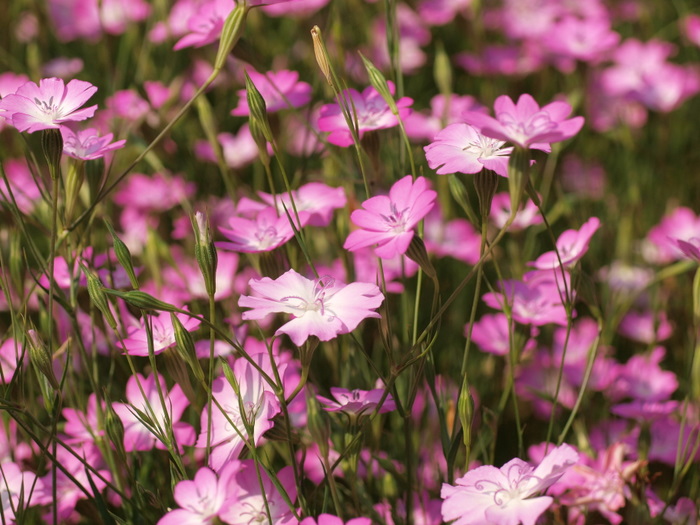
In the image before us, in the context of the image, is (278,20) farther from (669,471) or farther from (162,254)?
(669,471)

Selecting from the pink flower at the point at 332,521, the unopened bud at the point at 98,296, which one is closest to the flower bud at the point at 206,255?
the unopened bud at the point at 98,296

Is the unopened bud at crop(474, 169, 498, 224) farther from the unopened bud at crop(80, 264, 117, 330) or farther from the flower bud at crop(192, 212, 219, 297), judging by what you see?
the unopened bud at crop(80, 264, 117, 330)

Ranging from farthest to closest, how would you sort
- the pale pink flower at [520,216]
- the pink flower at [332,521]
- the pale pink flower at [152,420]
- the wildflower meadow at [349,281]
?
the pale pink flower at [520,216]
the pale pink flower at [152,420]
the wildflower meadow at [349,281]
the pink flower at [332,521]

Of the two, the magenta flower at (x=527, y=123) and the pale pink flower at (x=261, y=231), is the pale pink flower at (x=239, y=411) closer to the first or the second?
the pale pink flower at (x=261, y=231)

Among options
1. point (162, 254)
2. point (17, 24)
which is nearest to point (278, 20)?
point (17, 24)

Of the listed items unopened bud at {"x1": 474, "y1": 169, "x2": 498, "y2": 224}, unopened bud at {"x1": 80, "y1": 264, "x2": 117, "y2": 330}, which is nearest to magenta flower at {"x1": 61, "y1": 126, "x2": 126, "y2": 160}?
unopened bud at {"x1": 80, "y1": 264, "x2": 117, "y2": 330}

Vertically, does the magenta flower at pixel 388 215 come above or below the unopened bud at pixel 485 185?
below

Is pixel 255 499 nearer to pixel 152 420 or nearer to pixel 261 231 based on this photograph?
pixel 152 420
